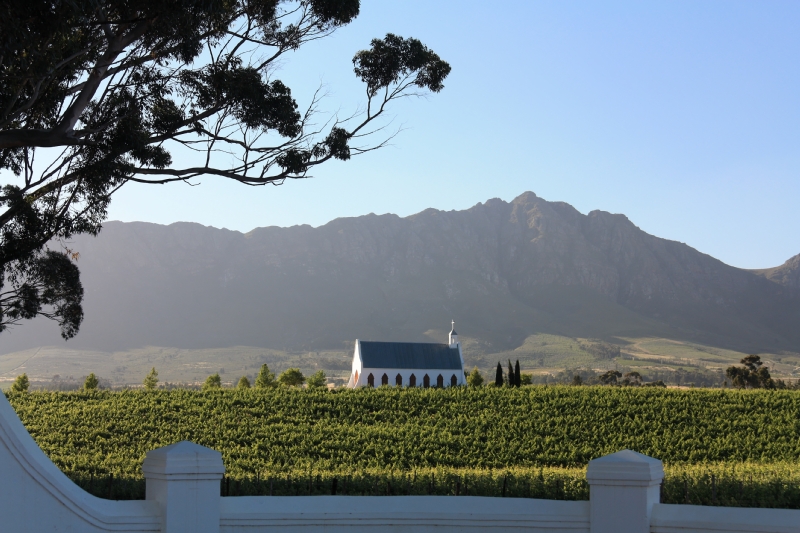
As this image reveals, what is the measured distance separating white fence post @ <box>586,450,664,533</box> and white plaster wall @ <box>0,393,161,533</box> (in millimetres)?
3563

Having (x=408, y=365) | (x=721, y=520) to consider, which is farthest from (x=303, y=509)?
(x=408, y=365)

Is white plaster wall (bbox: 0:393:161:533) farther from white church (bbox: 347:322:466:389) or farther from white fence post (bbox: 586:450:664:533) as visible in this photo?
white church (bbox: 347:322:466:389)

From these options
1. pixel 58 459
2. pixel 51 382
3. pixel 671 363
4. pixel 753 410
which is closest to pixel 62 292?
pixel 58 459

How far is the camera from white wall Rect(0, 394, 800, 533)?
5922 millimetres

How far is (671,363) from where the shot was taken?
593ft

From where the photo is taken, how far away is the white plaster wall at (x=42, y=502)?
19.3ft

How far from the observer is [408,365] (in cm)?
6275

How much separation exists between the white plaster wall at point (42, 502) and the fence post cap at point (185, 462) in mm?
370

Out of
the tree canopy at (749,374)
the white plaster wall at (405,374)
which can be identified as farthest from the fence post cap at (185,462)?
the tree canopy at (749,374)

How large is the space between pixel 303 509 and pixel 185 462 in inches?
42.9

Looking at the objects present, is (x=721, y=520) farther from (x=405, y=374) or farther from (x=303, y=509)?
(x=405, y=374)

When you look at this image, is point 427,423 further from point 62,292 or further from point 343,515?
point 343,515

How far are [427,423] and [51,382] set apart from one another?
135 metres

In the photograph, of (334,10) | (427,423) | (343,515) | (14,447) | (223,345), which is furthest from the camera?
(223,345)
